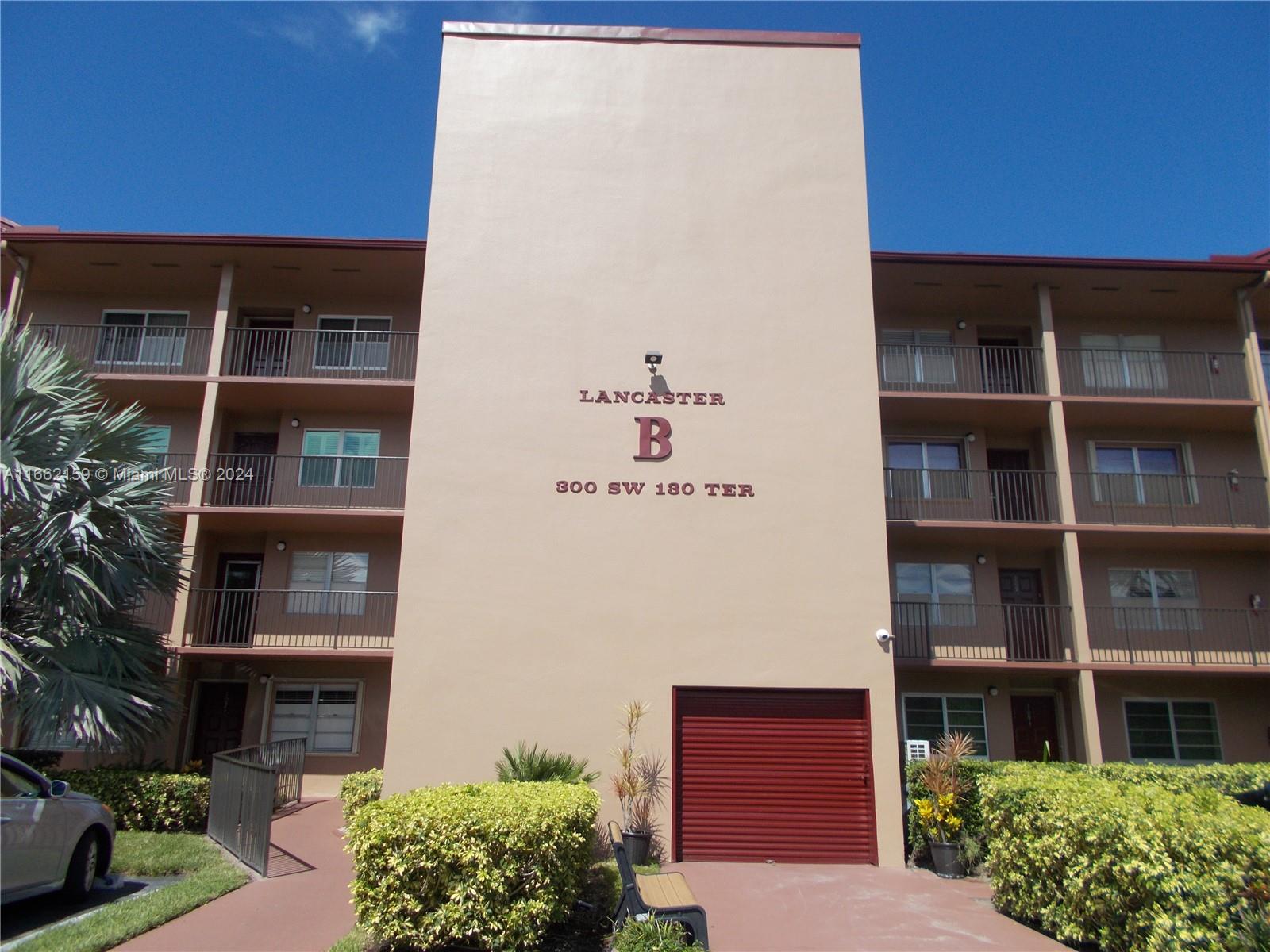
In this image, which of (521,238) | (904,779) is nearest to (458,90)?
(521,238)

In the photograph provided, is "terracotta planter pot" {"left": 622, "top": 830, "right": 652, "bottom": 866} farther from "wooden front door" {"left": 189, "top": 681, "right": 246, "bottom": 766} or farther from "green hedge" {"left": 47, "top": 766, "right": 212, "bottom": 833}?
"wooden front door" {"left": 189, "top": 681, "right": 246, "bottom": 766}

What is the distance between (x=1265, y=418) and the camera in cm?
1734

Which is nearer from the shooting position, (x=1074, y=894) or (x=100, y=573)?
(x=1074, y=894)

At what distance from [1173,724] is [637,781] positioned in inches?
476

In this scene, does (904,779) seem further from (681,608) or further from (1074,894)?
(1074,894)

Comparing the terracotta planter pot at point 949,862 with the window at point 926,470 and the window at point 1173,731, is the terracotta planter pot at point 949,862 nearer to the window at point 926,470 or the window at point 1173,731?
the window at point 926,470

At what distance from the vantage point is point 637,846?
11.5 m

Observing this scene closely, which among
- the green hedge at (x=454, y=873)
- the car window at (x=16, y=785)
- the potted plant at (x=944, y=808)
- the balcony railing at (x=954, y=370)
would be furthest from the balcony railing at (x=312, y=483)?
the potted plant at (x=944, y=808)

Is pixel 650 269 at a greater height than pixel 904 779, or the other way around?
pixel 650 269

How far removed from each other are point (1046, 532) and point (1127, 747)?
468 centimetres

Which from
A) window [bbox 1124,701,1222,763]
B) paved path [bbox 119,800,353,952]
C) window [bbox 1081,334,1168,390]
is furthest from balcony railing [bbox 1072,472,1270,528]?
paved path [bbox 119,800,353,952]

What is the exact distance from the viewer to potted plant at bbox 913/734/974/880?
452 inches

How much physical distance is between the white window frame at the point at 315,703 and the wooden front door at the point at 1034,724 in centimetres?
1296

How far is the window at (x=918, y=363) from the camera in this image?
58.9ft
